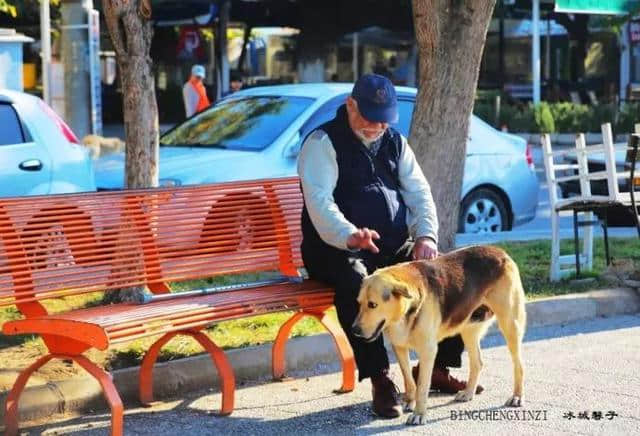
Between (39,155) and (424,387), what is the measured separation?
4534 mm

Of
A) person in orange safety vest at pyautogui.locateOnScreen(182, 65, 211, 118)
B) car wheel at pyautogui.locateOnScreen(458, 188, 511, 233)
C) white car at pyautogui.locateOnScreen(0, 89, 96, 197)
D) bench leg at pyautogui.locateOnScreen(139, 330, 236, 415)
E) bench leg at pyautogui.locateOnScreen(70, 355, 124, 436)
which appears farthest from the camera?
person in orange safety vest at pyautogui.locateOnScreen(182, 65, 211, 118)

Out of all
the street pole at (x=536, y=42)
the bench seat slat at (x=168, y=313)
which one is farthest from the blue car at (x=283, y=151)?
the street pole at (x=536, y=42)

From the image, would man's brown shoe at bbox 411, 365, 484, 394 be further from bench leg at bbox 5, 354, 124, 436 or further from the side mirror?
the side mirror

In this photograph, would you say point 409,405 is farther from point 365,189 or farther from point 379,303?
point 365,189

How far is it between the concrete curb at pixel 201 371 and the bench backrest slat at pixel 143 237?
449 millimetres

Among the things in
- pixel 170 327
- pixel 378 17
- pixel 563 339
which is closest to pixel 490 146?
pixel 563 339

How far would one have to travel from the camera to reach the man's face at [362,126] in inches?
238

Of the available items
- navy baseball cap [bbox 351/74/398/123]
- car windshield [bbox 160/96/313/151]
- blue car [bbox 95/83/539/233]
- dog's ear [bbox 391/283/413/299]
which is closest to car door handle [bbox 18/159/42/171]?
blue car [bbox 95/83/539/233]

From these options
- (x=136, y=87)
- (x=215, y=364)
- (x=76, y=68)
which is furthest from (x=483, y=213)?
(x=76, y=68)

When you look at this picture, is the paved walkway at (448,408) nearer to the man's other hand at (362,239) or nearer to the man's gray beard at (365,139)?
the man's other hand at (362,239)

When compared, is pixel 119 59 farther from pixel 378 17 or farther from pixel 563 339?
pixel 378 17

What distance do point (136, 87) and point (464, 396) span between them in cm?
285

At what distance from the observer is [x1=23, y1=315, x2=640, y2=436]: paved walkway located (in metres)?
5.79

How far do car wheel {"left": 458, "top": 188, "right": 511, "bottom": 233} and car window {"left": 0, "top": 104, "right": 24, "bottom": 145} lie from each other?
4659 mm
